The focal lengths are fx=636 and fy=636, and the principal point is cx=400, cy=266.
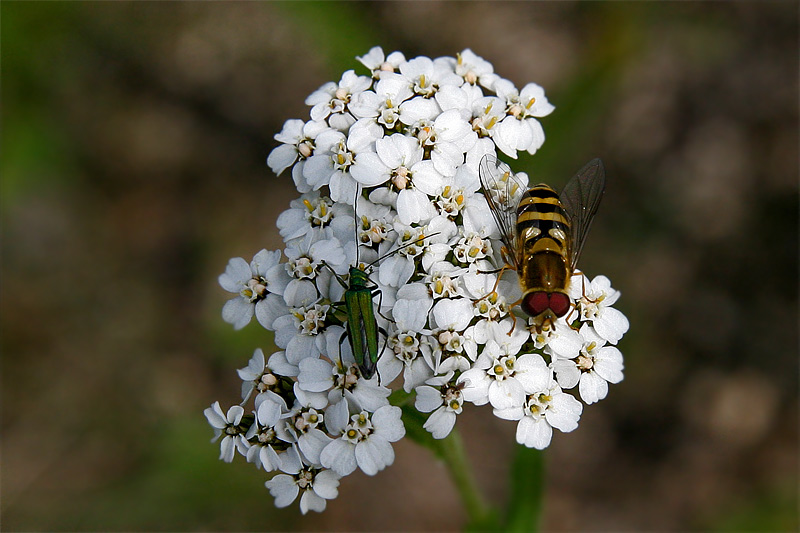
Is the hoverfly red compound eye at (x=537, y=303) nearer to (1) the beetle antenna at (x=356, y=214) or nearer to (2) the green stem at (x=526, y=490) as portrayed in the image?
(1) the beetle antenna at (x=356, y=214)

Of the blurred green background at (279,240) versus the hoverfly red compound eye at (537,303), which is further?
the blurred green background at (279,240)

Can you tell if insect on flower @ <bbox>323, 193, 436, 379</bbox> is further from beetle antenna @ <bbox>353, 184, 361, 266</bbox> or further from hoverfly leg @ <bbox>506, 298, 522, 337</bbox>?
hoverfly leg @ <bbox>506, 298, 522, 337</bbox>

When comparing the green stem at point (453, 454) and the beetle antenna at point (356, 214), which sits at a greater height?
the beetle antenna at point (356, 214)

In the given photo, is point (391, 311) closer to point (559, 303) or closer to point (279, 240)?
point (559, 303)

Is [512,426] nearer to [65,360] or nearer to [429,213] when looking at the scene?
[429,213]

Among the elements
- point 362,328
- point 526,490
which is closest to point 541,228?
point 362,328

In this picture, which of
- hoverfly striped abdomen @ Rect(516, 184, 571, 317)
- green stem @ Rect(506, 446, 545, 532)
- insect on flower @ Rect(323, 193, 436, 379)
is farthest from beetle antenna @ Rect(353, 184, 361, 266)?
green stem @ Rect(506, 446, 545, 532)

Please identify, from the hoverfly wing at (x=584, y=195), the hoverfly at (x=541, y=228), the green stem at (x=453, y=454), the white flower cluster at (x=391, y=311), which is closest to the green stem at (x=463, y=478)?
the green stem at (x=453, y=454)
